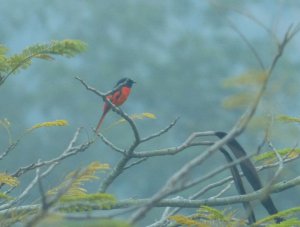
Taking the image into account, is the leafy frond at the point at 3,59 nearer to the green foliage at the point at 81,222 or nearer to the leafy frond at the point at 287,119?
the leafy frond at the point at 287,119

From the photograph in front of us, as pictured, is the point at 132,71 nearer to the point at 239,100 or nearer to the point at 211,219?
the point at 211,219

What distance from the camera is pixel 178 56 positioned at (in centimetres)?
4650

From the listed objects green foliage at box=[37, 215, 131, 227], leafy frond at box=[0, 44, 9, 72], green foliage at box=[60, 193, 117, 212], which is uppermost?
leafy frond at box=[0, 44, 9, 72]

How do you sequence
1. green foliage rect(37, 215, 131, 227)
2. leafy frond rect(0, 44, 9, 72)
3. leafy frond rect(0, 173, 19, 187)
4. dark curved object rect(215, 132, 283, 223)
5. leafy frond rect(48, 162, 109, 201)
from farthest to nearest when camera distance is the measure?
leafy frond rect(0, 44, 9, 72), leafy frond rect(0, 173, 19, 187), dark curved object rect(215, 132, 283, 223), leafy frond rect(48, 162, 109, 201), green foliage rect(37, 215, 131, 227)

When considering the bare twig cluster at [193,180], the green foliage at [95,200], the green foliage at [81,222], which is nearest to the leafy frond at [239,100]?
the bare twig cluster at [193,180]

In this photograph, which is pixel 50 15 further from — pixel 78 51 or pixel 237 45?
pixel 78 51

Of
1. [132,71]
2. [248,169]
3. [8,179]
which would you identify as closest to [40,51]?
[8,179]

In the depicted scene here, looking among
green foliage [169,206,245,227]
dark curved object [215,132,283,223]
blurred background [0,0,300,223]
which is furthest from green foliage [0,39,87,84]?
blurred background [0,0,300,223]

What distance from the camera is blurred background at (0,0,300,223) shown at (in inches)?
1281

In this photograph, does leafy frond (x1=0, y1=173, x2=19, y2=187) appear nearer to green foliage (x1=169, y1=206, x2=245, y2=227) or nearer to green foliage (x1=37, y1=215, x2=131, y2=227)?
green foliage (x1=169, y1=206, x2=245, y2=227)

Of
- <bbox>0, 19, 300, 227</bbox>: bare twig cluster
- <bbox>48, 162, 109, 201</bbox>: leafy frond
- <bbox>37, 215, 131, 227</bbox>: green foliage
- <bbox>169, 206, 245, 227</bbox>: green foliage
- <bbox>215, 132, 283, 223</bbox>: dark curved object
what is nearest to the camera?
<bbox>37, 215, 131, 227</bbox>: green foliage

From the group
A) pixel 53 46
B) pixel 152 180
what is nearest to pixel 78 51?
pixel 53 46

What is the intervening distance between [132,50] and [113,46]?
85 centimetres

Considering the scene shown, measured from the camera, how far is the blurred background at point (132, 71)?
107 feet
